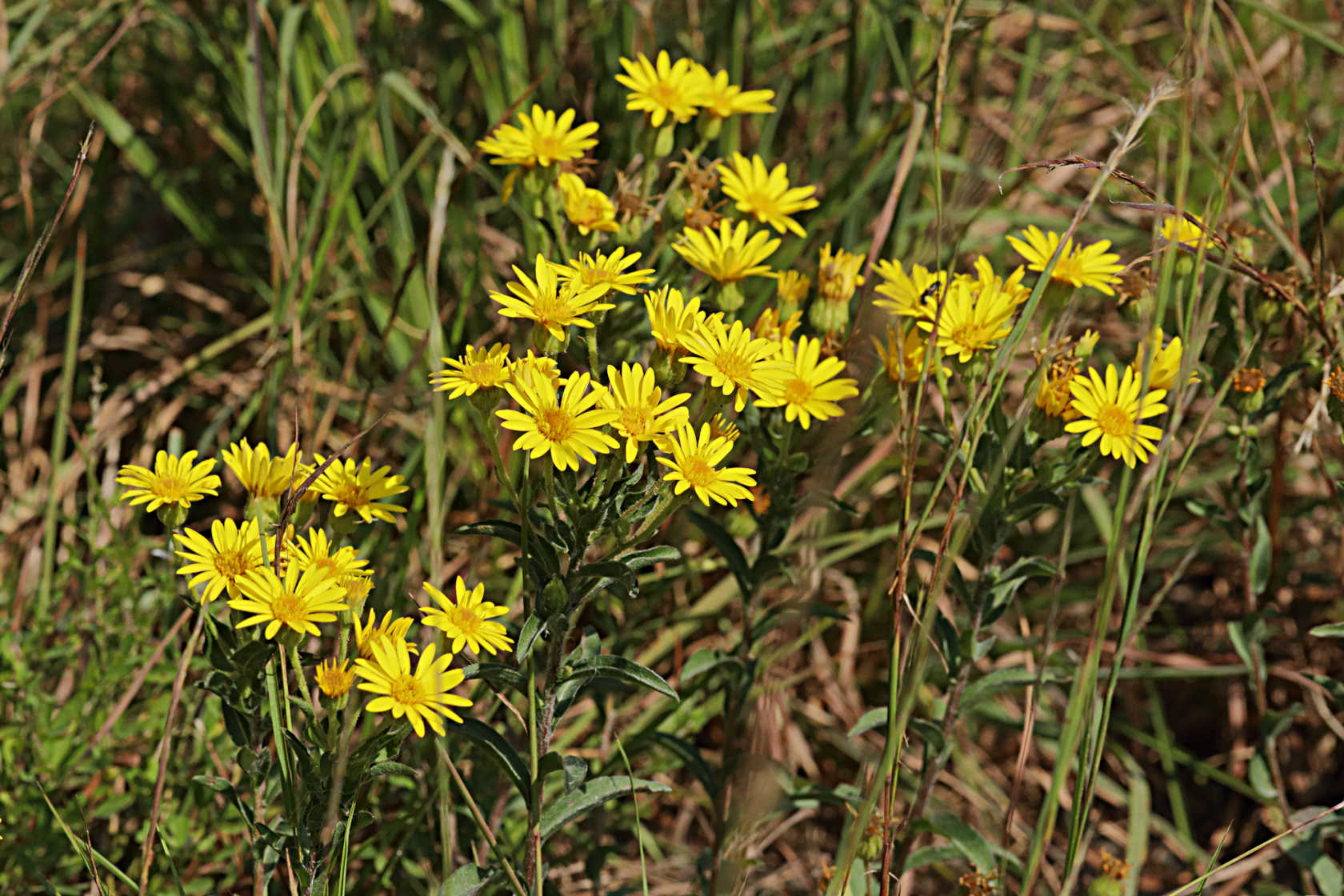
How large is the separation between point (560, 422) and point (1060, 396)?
718 millimetres

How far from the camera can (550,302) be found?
5.04 ft

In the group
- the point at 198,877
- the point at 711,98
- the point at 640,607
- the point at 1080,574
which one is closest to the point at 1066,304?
the point at 711,98

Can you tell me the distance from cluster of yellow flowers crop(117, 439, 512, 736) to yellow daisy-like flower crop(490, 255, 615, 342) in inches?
10.7

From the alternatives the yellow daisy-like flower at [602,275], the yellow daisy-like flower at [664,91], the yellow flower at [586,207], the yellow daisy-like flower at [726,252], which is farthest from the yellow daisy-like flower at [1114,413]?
the yellow daisy-like flower at [664,91]

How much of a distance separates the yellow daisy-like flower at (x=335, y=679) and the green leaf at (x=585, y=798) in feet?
1.15

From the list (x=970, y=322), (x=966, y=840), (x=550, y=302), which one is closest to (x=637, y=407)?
(x=550, y=302)

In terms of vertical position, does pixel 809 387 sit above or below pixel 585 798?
above

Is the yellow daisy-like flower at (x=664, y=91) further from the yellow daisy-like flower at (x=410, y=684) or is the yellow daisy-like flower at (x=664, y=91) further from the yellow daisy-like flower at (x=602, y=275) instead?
the yellow daisy-like flower at (x=410, y=684)

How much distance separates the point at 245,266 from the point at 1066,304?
2.12 m

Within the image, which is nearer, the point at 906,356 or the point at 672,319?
the point at 672,319

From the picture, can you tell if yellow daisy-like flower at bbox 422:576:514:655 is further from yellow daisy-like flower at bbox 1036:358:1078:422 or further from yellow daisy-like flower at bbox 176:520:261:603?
yellow daisy-like flower at bbox 1036:358:1078:422

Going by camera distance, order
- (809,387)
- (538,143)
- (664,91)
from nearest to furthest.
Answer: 1. (809,387)
2. (538,143)
3. (664,91)

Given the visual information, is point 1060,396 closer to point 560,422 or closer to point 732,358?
point 732,358

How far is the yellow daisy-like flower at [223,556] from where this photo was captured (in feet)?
4.61
